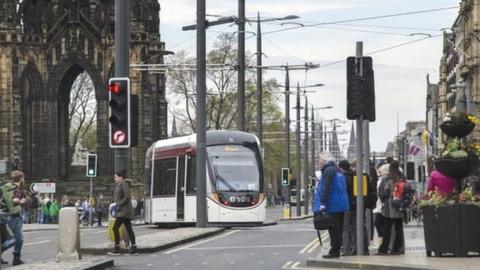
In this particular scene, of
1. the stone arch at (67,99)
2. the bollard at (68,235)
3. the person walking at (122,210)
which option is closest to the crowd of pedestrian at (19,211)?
the person walking at (122,210)

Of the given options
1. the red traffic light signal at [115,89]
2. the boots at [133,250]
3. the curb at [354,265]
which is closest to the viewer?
the curb at [354,265]

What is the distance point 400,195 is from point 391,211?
358 millimetres

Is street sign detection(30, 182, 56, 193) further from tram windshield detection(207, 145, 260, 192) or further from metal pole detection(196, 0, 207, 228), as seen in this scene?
metal pole detection(196, 0, 207, 228)

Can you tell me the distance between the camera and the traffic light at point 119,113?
2195cm

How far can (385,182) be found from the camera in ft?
66.4

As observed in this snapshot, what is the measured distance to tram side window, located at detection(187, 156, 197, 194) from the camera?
3897cm

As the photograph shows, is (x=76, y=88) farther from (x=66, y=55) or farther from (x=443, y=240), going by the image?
(x=443, y=240)

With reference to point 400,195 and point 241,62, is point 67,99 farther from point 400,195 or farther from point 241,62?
point 400,195

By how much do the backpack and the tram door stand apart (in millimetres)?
19695

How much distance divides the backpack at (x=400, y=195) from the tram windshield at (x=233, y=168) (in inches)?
756

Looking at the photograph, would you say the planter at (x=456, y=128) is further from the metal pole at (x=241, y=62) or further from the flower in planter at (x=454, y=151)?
the metal pole at (x=241, y=62)

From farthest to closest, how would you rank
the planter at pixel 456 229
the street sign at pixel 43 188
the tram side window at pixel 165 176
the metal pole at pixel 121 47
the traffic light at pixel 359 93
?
the street sign at pixel 43 188
the tram side window at pixel 165 176
the metal pole at pixel 121 47
the traffic light at pixel 359 93
the planter at pixel 456 229

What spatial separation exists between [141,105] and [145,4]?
7.70 m

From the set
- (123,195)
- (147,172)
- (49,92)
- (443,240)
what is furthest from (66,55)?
(443,240)
